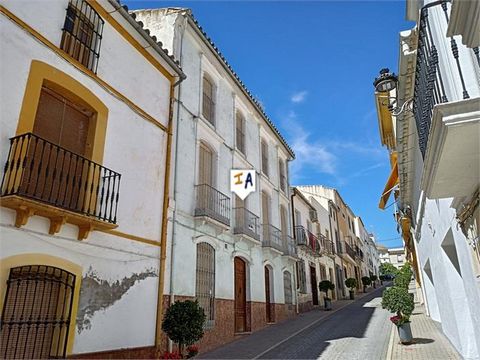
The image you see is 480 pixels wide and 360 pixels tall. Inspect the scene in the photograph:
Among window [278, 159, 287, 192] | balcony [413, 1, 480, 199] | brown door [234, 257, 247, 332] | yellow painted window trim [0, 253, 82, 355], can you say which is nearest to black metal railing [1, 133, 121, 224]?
yellow painted window trim [0, 253, 82, 355]

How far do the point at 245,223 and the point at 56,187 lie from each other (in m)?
8.31

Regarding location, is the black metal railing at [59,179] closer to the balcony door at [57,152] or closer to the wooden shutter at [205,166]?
the balcony door at [57,152]

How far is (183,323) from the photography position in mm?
8039

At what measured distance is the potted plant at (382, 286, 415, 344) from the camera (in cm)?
1002

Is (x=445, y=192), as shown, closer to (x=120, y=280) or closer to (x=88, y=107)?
(x=120, y=280)

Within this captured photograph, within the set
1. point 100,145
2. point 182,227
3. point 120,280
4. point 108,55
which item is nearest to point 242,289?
point 182,227

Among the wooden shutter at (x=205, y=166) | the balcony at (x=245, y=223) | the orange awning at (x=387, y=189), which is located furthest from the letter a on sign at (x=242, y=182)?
the orange awning at (x=387, y=189)

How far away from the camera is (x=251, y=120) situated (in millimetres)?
17156

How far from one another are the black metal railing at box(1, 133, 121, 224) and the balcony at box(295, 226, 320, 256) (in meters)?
15.2

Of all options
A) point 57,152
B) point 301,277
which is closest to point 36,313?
point 57,152

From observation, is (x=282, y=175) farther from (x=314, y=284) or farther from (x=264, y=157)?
(x=314, y=284)

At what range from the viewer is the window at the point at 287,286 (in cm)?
1781

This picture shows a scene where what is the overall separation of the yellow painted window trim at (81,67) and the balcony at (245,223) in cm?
494

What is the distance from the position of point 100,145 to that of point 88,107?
86 centimetres
